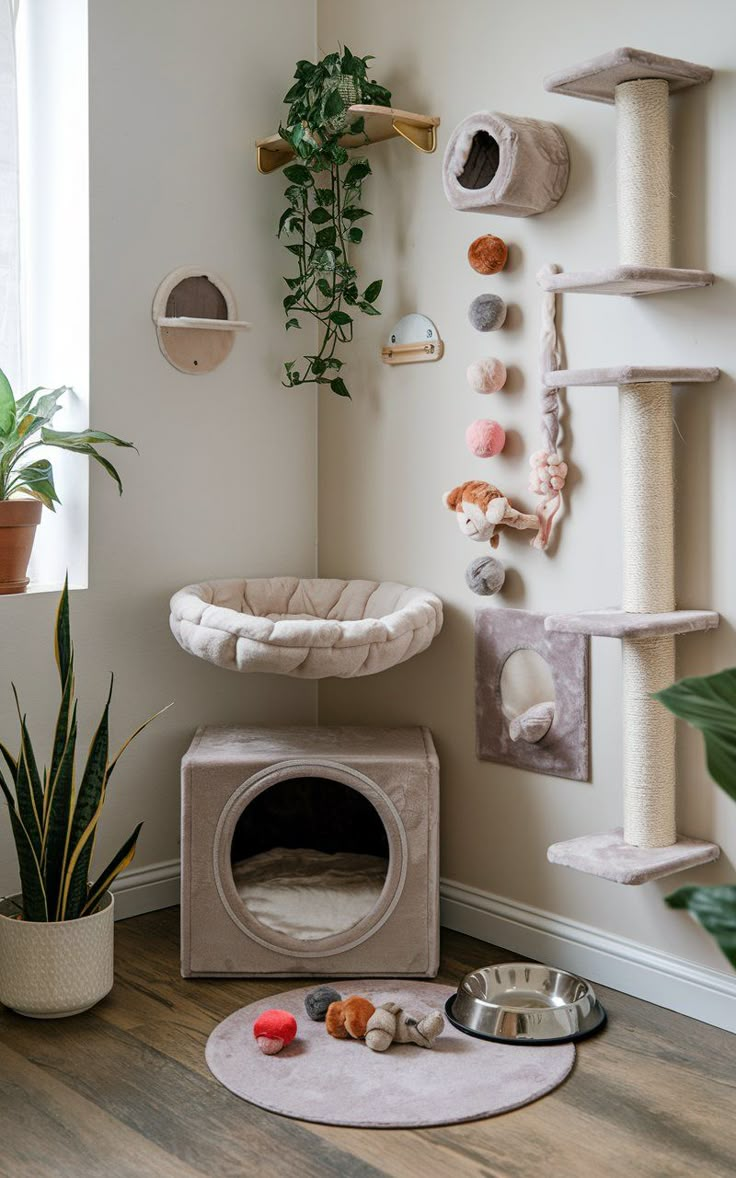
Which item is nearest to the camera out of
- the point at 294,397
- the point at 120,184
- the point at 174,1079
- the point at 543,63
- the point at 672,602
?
the point at 174,1079

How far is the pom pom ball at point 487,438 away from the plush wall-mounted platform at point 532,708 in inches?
13.5

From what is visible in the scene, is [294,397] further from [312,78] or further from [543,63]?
[543,63]

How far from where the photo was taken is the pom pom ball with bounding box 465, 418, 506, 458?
2488 mm

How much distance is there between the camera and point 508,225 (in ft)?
8.11

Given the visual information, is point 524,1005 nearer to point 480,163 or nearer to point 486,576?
point 486,576

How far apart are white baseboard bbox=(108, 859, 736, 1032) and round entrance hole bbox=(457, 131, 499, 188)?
1530mm

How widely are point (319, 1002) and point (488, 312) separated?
143cm

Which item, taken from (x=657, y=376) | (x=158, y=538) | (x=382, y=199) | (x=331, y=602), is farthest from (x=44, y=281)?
(x=657, y=376)

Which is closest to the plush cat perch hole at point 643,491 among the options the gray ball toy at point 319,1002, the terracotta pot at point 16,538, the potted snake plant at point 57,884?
the gray ball toy at point 319,1002

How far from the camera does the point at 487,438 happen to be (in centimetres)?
249

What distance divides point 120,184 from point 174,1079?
1.84m

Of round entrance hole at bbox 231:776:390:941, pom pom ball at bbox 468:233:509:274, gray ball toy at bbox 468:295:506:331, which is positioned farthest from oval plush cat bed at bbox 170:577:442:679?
pom pom ball at bbox 468:233:509:274

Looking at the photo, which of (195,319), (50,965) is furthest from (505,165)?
(50,965)

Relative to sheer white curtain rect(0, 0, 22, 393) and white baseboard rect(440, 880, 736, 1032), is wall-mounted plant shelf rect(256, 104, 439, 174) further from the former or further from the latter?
white baseboard rect(440, 880, 736, 1032)
